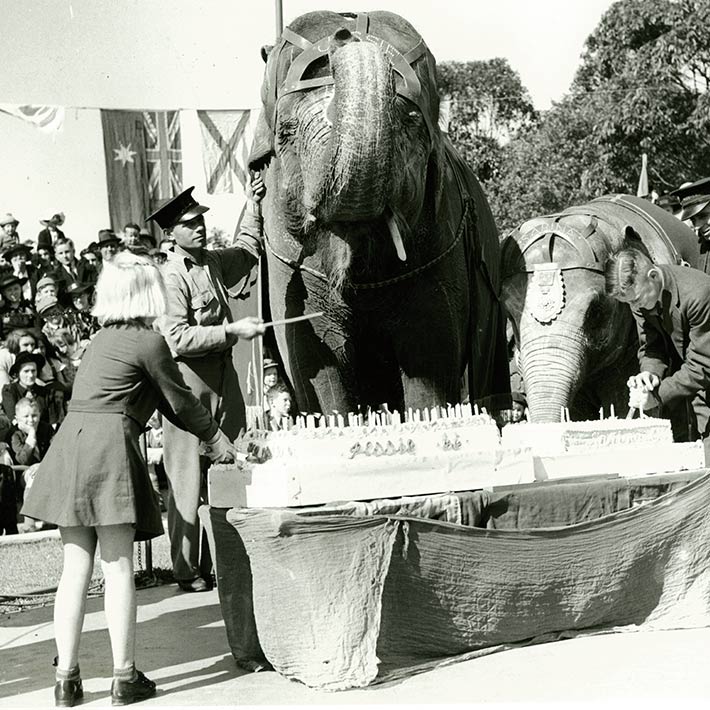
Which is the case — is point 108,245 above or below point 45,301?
above

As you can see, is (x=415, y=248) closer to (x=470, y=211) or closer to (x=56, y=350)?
(x=470, y=211)

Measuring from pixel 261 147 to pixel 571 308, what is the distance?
2313 mm

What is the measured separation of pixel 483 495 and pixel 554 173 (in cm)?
2011

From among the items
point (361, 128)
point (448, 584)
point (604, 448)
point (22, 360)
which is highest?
point (361, 128)

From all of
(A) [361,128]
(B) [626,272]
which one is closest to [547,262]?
(B) [626,272]

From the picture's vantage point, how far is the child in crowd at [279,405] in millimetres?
5043

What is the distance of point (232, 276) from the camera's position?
662 cm

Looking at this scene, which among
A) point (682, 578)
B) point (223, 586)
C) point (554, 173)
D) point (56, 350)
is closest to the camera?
point (223, 586)

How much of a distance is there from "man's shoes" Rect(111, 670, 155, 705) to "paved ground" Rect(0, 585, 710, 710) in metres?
0.04

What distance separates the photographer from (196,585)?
6723mm

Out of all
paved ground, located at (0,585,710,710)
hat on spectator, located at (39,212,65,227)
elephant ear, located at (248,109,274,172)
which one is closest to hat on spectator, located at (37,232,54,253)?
hat on spectator, located at (39,212,65,227)

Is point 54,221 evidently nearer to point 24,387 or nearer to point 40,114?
point 40,114

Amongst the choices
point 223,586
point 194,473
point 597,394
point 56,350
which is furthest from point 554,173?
point 223,586

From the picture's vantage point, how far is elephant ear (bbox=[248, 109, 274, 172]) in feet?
18.2
